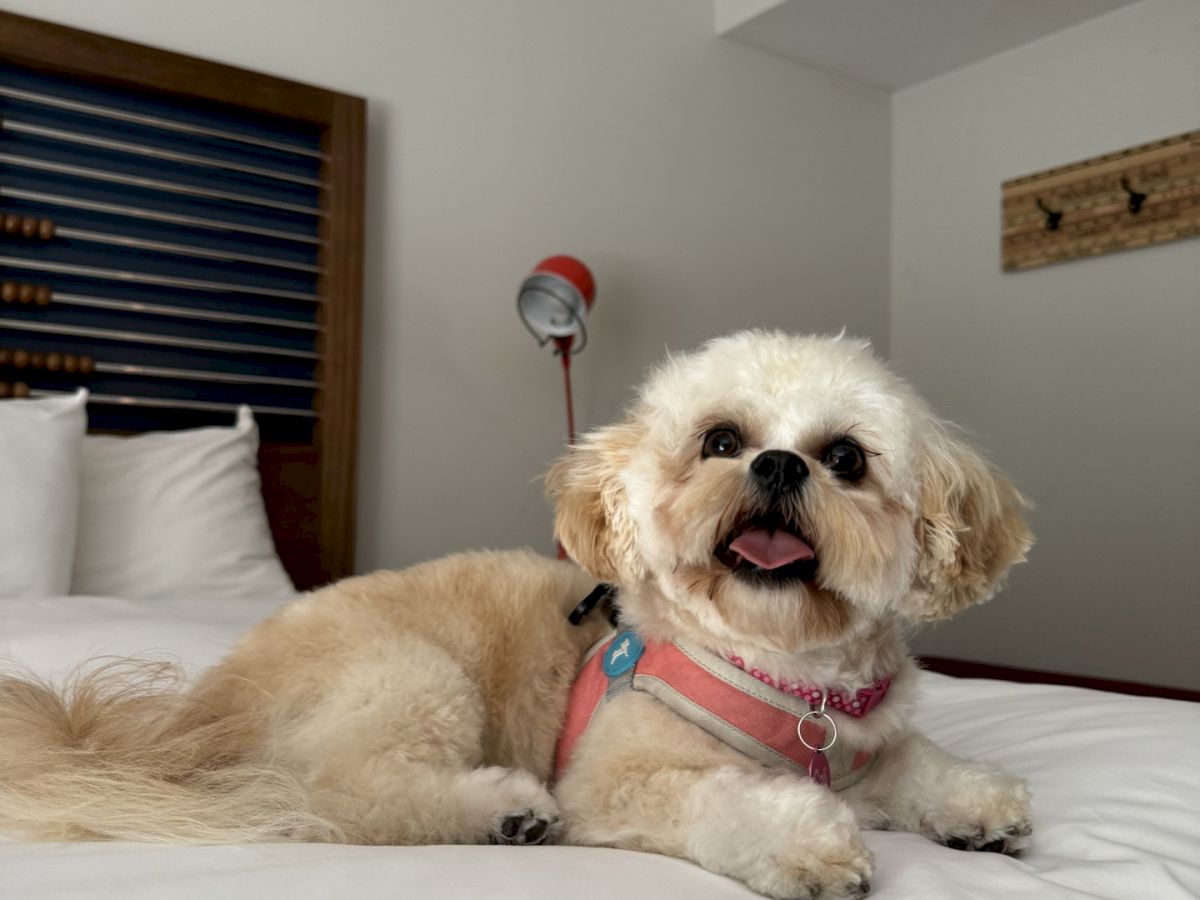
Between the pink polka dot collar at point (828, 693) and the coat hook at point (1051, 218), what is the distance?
338 cm

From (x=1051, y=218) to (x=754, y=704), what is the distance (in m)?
3.51

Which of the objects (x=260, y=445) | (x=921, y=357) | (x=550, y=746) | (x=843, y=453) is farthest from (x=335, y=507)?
(x=921, y=357)

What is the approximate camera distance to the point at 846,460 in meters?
1.09

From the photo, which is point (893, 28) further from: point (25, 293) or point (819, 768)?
point (819, 768)

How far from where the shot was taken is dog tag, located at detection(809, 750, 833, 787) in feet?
3.51

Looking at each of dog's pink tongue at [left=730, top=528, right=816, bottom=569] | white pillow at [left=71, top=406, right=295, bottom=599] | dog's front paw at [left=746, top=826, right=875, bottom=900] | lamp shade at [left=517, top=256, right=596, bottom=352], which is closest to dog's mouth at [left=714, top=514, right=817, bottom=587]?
dog's pink tongue at [left=730, top=528, right=816, bottom=569]

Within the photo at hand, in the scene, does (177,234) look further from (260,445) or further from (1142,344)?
(1142,344)

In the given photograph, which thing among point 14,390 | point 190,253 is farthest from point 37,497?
point 190,253

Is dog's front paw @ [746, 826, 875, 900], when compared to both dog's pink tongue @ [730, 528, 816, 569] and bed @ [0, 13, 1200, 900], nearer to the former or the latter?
bed @ [0, 13, 1200, 900]

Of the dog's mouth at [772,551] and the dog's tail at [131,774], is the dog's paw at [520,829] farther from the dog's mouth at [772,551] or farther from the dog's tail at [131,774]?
the dog's mouth at [772,551]

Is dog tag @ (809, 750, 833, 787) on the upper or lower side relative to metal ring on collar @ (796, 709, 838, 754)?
lower

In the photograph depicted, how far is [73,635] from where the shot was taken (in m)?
1.60

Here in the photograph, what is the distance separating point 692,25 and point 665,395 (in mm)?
3194

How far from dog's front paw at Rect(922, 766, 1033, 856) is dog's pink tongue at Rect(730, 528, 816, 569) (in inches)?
12.1
